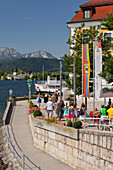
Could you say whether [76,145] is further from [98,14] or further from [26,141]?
[98,14]

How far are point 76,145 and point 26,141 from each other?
21.2 ft

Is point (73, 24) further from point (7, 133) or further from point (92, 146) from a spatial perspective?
point (92, 146)

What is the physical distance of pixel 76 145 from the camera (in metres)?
14.7

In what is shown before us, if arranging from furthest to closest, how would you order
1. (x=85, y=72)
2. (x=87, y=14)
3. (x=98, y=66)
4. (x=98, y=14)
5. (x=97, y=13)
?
(x=87, y=14) → (x=97, y=13) → (x=98, y=14) → (x=85, y=72) → (x=98, y=66)

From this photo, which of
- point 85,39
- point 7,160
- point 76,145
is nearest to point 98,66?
point 76,145

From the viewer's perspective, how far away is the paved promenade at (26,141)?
51.4 ft

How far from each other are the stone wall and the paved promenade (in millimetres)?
425

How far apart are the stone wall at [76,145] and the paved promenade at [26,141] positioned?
425mm

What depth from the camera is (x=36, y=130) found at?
1934 cm

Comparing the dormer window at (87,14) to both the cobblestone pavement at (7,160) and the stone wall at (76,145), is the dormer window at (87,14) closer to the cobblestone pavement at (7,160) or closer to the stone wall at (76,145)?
the stone wall at (76,145)

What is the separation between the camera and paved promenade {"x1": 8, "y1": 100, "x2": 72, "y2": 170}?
15672 mm

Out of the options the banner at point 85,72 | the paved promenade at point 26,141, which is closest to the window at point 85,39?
the banner at point 85,72

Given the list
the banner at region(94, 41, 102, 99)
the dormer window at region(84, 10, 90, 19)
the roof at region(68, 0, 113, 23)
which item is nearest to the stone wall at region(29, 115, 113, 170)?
the banner at region(94, 41, 102, 99)

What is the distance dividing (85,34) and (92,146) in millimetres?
18030
